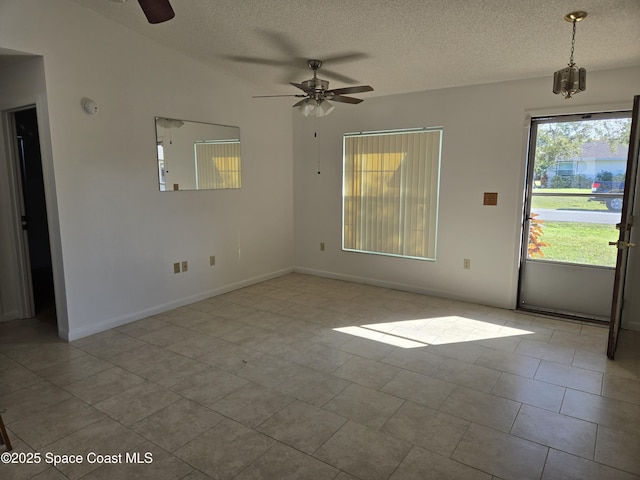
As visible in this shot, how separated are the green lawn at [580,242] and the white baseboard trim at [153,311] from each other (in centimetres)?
A: 352

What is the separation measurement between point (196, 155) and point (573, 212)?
4.06 meters

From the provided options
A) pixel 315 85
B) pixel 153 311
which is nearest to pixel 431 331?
pixel 315 85

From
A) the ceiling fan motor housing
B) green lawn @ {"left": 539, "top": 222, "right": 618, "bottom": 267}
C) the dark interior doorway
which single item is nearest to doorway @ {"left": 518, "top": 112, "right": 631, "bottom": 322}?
green lawn @ {"left": 539, "top": 222, "right": 618, "bottom": 267}

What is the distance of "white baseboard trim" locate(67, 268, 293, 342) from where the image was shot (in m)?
3.59

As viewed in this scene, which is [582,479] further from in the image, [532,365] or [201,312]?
[201,312]

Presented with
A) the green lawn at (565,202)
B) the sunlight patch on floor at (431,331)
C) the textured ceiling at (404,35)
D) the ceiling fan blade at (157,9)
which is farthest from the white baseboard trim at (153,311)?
the green lawn at (565,202)

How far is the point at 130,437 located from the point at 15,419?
2.58 feet

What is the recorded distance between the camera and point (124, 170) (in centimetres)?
383

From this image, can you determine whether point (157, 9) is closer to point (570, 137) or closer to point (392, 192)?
point (392, 192)

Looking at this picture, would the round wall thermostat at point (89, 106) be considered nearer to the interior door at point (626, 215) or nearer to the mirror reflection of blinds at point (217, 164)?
the mirror reflection of blinds at point (217, 164)

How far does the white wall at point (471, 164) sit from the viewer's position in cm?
401

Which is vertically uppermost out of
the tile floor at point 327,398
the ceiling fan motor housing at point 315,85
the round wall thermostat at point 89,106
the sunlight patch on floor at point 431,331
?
the ceiling fan motor housing at point 315,85

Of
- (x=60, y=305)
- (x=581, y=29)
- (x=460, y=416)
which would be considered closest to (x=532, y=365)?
(x=460, y=416)

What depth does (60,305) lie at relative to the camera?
355 cm
